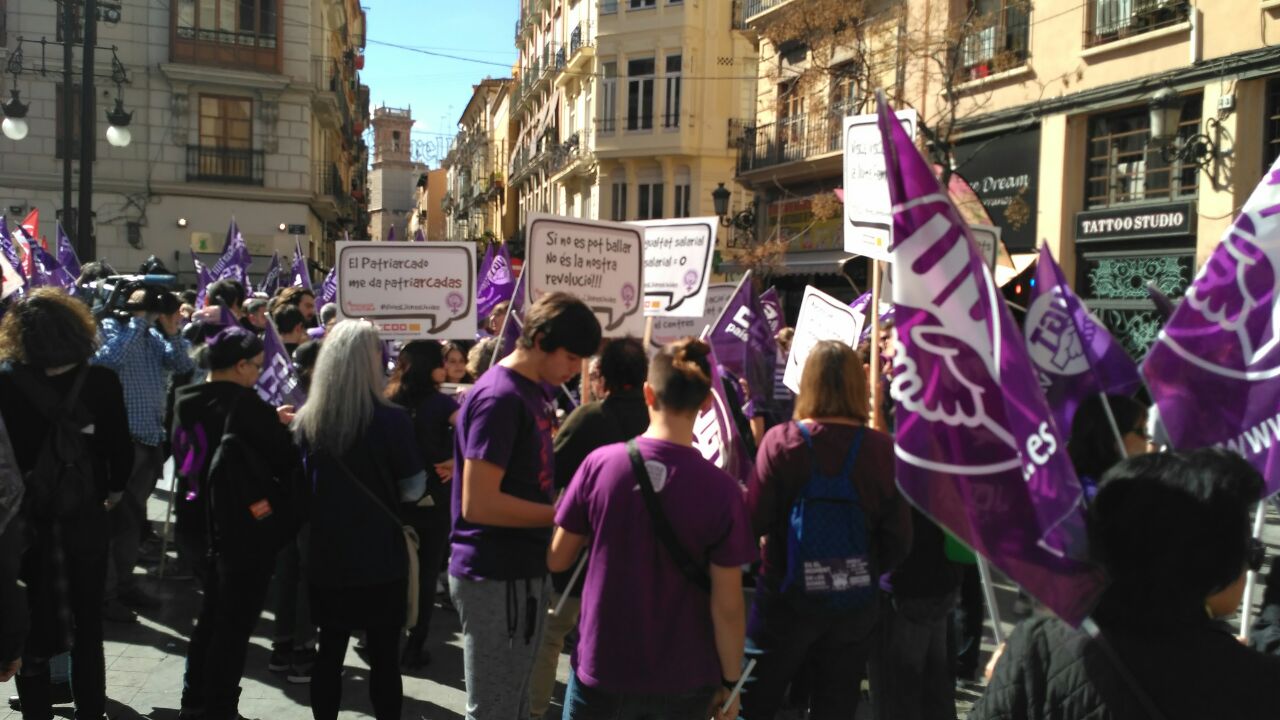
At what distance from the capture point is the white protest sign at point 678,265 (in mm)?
6551

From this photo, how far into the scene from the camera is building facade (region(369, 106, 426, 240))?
381 feet

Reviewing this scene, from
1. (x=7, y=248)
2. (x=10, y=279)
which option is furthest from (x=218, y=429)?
(x=7, y=248)

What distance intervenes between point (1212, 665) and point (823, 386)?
214 cm

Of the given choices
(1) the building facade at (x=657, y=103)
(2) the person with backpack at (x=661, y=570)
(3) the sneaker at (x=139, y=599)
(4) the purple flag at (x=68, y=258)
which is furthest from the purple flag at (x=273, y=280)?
(1) the building facade at (x=657, y=103)

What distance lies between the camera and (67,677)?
4.72m

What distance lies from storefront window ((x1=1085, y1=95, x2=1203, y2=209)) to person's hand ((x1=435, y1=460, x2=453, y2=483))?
44.4ft

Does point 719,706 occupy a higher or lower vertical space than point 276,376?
lower

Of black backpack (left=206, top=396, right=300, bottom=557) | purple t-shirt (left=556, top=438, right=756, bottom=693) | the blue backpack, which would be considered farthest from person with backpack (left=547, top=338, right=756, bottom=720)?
black backpack (left=206, top=396, right=300, bottom=557)

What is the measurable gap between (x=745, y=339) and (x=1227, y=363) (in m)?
4.49

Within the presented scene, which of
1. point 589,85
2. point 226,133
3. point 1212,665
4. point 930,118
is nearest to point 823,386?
point 1212,665

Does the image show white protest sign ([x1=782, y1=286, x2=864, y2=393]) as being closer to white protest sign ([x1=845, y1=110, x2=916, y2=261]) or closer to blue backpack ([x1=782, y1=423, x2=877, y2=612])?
white protest sign ([x1=845, y1=110, x2=916, y2=261])

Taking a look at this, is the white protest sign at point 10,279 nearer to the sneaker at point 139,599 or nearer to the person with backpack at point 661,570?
the sneaker at point 139,599

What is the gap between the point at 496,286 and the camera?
11.5 meters

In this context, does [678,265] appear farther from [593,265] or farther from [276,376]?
[276,376]
